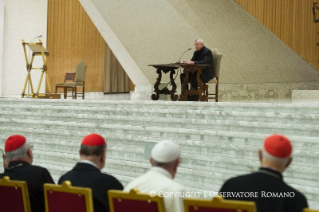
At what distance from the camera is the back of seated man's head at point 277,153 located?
1.91 m

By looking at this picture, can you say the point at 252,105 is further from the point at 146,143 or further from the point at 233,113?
the point at 146,143

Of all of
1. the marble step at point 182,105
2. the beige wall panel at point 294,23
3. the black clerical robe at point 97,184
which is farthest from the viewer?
the beige wall panel at point 294,23

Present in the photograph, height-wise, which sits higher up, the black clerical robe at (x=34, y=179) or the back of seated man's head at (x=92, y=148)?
the back of seated man's head at (x=92, y=148)

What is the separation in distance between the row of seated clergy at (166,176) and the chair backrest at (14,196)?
13 cm

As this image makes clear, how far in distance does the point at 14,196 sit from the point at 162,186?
836mm

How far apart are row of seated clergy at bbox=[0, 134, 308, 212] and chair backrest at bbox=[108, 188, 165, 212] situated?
59 millimetres

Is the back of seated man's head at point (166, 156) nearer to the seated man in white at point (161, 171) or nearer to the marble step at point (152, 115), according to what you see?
the seated man in white at point (161, 171)

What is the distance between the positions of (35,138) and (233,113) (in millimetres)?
2555

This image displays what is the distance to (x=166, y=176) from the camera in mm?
2049

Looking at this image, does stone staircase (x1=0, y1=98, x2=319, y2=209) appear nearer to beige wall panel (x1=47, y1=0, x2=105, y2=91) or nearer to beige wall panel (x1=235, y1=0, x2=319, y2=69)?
beige wall panel (x1=235, y1=0, x2=319, y2=69)

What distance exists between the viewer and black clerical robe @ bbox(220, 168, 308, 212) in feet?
6.01

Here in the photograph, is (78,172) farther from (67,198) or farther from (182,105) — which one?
(182,105)

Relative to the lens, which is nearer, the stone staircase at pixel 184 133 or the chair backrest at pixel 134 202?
the chair backrest at pixel 134 202

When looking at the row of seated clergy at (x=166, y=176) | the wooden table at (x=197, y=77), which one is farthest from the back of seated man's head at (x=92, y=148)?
the wooden table at (x=197, y=77)
